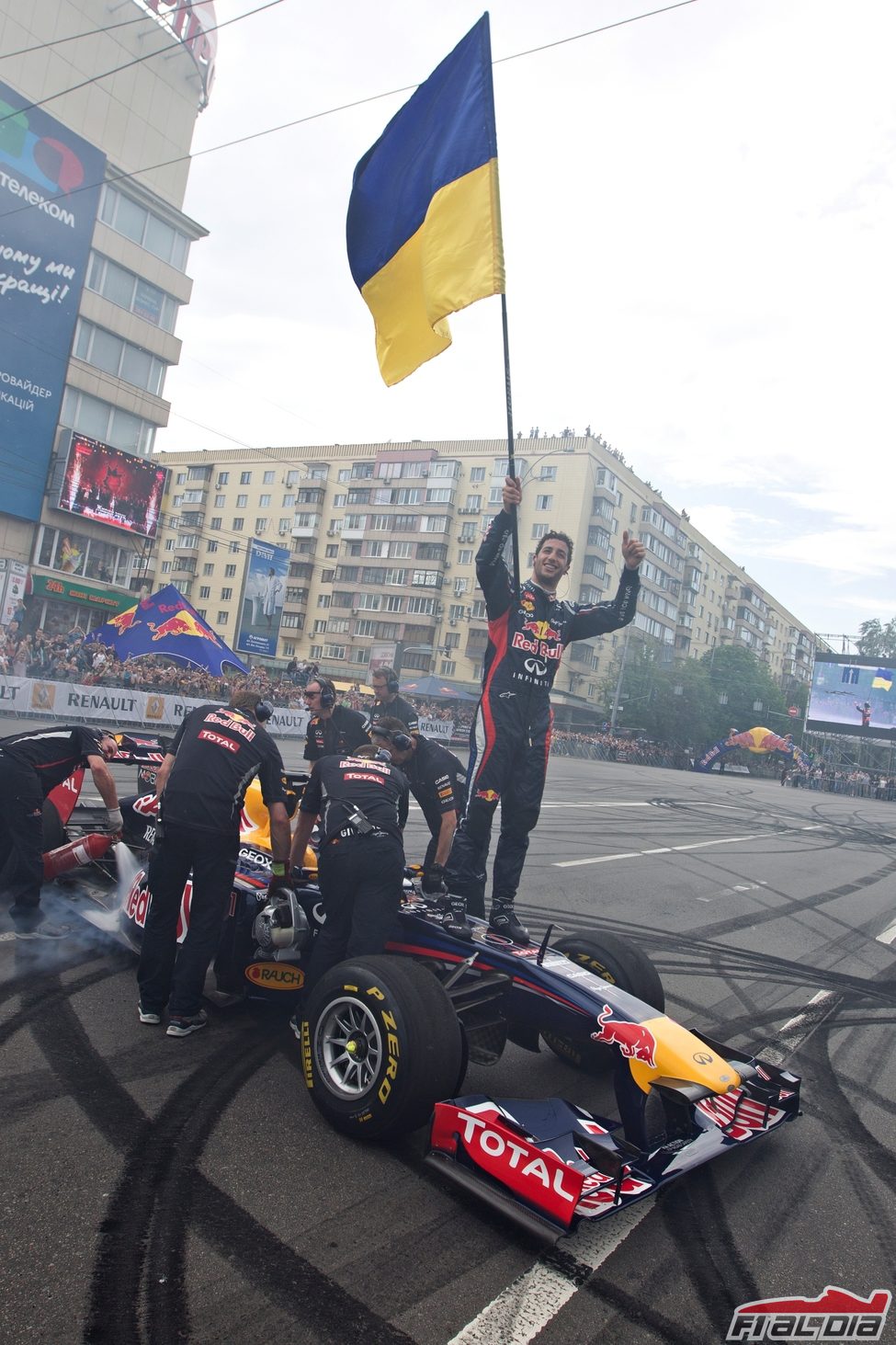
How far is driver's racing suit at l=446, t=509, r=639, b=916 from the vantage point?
514 centimetres

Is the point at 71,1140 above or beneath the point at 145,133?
beneath

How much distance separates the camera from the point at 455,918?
455 cm

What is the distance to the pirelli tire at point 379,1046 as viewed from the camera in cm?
340

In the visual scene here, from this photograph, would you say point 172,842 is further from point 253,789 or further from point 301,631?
point 301,631

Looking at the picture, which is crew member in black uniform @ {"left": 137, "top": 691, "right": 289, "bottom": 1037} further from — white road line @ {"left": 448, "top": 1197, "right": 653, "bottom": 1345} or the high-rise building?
the high-rise building

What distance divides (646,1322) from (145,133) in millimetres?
45714

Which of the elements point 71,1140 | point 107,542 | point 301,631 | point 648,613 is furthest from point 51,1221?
point 648,613

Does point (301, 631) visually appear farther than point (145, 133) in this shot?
Yes

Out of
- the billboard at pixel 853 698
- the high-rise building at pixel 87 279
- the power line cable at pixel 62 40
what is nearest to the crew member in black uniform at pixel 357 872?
the power line cable at pixel 62 40

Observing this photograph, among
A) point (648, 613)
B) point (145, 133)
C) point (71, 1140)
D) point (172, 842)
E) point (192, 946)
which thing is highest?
point (145, 133)

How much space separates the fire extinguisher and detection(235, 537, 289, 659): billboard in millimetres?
34612

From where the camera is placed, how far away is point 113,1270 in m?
2.56

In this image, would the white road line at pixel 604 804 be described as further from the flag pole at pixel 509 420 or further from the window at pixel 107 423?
the window at pixel 107 423

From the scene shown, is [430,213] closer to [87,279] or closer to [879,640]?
[87,279]
